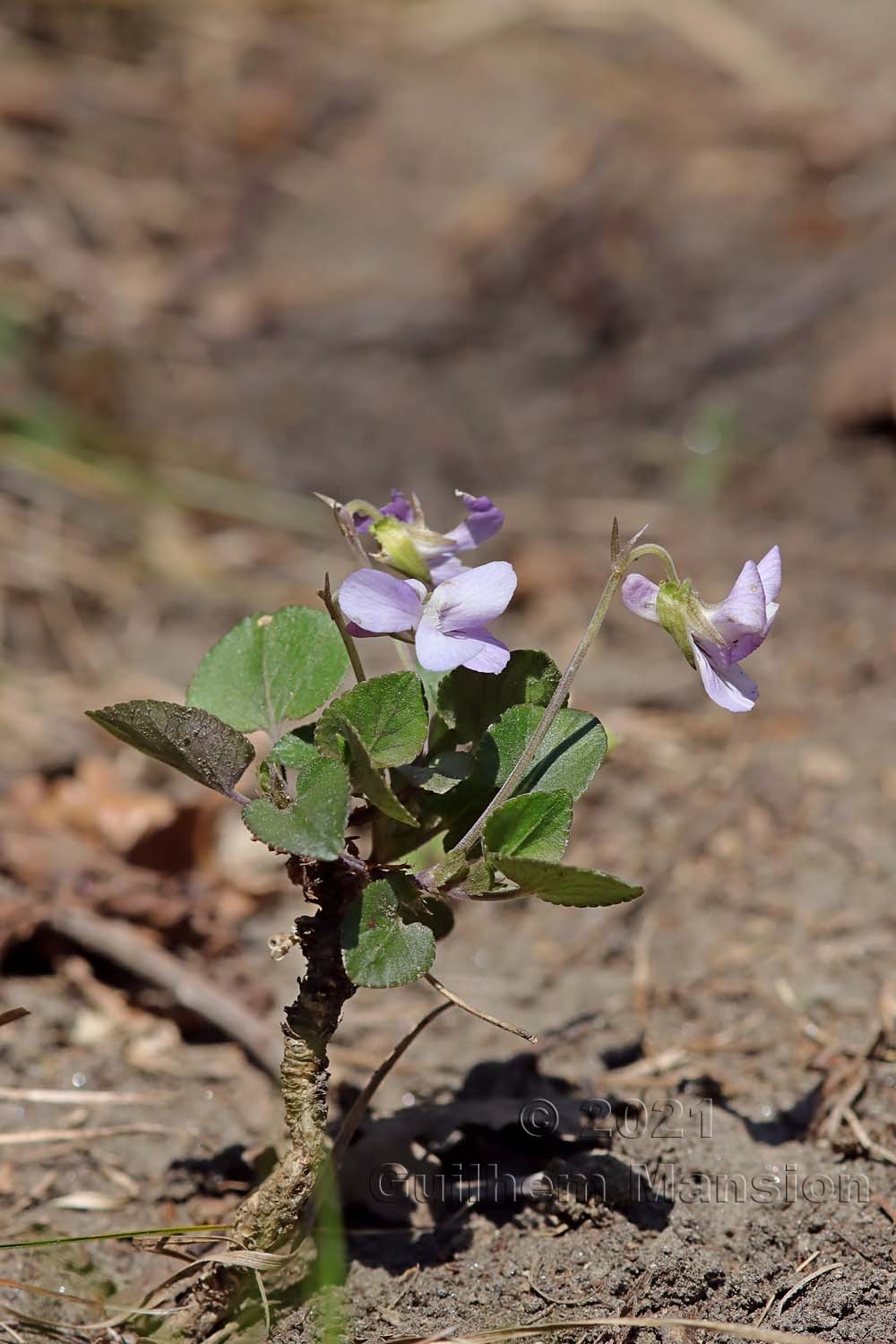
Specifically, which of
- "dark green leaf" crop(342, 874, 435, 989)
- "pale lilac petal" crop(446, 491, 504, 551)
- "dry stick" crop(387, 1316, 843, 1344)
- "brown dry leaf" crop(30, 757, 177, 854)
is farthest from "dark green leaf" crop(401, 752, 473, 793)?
"brown dry leaf" crop(30, 757, 177, 854)

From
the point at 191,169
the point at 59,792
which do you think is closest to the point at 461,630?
the point at 59,792

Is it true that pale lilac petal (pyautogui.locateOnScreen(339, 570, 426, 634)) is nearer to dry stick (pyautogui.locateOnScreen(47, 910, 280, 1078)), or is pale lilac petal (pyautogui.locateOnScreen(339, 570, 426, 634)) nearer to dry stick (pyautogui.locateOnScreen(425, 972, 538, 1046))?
dry stick (pyautogui.locateOnScreen(425, 972, 538, 1046))

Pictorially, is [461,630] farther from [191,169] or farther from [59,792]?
[191,169]

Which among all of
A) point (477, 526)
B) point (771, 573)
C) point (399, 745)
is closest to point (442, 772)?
point (399, 745)

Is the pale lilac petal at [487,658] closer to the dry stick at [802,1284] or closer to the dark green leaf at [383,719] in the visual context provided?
the dark green leaf at [383,719]

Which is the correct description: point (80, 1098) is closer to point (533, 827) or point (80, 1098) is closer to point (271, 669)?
point (271, 669)

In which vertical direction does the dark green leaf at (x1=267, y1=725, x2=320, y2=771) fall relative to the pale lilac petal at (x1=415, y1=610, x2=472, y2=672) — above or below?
below

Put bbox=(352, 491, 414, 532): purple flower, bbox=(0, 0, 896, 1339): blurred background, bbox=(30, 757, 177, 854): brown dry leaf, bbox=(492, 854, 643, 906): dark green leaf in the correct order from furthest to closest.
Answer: bbox=(30, 757, 177, 854): brown dry leaf
bbox=(0, 0, 896, 1339): blurred background
bbox=(352, 491, 414, 532): purple flower
bbox=(492, 854, 643, 906): dark green leaf
